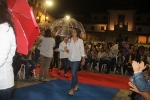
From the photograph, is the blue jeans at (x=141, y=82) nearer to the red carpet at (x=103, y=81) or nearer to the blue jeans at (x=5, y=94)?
the blue jeans at (x=5, y=94)

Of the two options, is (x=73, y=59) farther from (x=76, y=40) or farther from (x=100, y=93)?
(x=100, y=93)

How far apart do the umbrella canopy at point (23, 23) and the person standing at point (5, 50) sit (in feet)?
1.08

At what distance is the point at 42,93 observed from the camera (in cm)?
586

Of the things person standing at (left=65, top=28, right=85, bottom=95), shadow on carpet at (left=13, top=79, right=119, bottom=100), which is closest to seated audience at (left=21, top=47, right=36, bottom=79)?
shadow on carpet at (left=13, top=79, right=119, bottom=100)

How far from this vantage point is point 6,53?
198cm

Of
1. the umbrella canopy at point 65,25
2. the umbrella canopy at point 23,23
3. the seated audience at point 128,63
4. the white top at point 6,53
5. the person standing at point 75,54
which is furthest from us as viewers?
the seated audience at point 128,63

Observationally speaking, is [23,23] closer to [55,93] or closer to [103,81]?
[55,93]

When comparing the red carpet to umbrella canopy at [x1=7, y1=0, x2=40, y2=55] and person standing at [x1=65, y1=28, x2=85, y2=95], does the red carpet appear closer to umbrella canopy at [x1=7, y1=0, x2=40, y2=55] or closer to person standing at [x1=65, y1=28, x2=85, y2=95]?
person standing at [x1=65, y1=28, x2=85, y2=95]

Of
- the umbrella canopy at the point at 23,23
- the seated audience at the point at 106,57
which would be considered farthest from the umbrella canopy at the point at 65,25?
the umbrella canopy at the point at 23,23

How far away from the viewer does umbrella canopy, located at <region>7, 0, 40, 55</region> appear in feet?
8.18

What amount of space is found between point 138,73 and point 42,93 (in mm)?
4115

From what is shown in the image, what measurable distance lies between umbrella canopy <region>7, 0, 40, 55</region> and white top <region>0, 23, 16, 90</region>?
0.33 metres

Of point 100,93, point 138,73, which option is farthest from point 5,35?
point 100,93

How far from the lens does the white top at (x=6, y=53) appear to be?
6.46 ft
